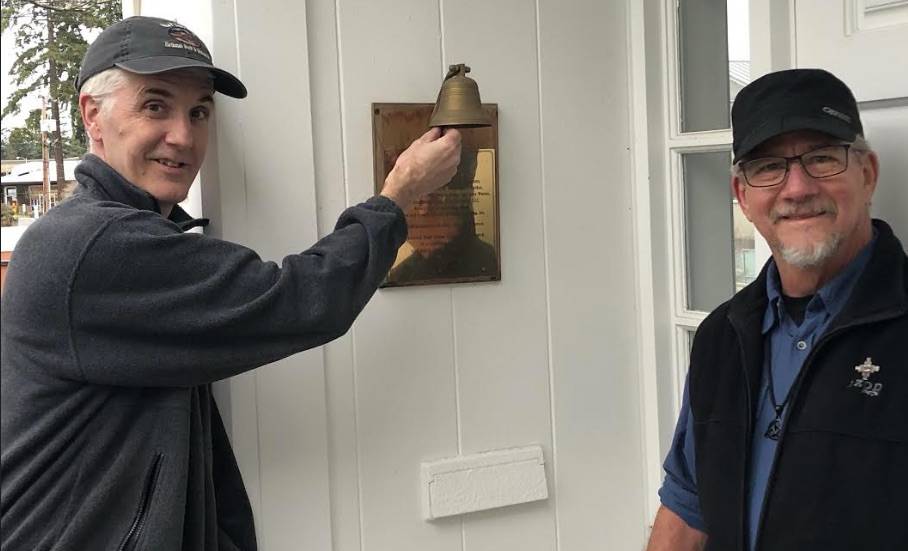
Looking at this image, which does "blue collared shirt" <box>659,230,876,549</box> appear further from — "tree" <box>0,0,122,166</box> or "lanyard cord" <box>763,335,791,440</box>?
"tree" <box>0,0,122,166</box>

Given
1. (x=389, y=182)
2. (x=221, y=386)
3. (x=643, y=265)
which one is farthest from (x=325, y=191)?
(x=643, y=265)

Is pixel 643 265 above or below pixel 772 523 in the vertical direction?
above

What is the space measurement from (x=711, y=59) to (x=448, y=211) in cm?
66

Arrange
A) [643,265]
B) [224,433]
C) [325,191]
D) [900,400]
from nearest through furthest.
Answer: [900,400], [224,433], [325,191], [643,265]

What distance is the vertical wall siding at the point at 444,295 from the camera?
1.86 meters

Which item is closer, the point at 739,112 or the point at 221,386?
the point at 739,112

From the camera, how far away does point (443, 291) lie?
203 cm

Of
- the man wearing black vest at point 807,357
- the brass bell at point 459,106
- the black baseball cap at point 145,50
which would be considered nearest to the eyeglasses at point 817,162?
the man wearing black vest at point 807,357

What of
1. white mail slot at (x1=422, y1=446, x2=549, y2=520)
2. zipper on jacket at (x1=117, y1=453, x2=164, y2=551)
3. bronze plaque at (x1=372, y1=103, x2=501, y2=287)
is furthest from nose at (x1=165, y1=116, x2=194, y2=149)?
white mail slot at (x1=422, y1=446, x2=549, y2=520)

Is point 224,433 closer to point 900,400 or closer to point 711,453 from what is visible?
point 711,453

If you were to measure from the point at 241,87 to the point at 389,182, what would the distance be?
0.31 m

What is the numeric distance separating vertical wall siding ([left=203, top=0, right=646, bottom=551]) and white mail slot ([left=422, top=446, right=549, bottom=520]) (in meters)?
0.03

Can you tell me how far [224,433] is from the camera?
177cm

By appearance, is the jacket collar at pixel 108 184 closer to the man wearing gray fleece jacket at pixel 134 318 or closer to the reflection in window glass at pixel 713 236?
the man wearing gray fleece jacket at pixel 134 318
